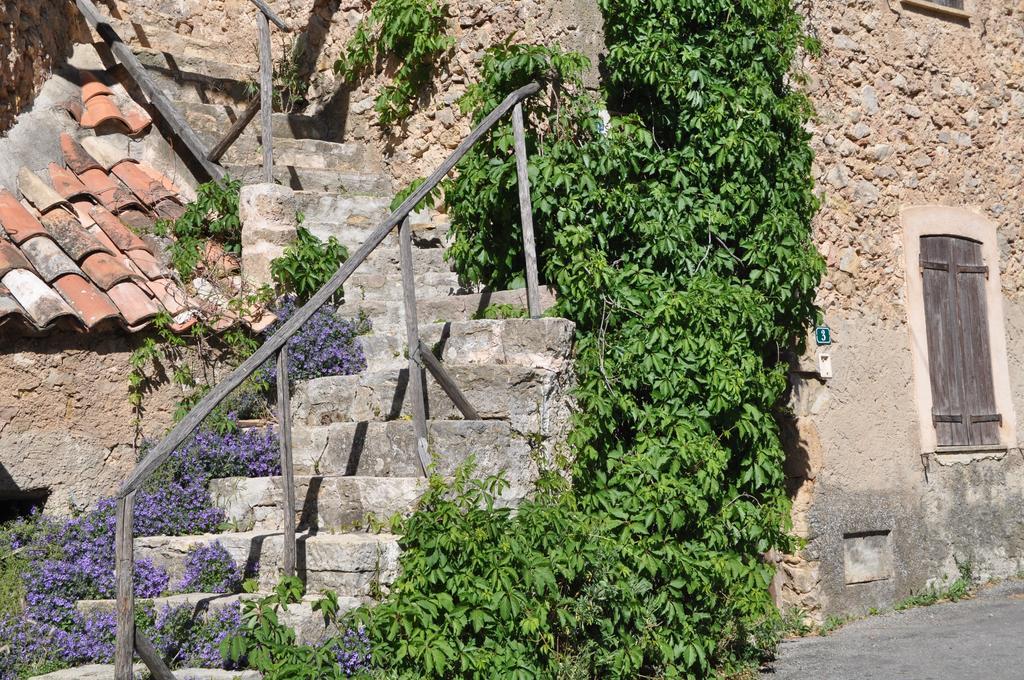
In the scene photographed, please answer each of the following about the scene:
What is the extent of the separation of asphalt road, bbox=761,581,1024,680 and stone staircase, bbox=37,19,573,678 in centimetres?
179

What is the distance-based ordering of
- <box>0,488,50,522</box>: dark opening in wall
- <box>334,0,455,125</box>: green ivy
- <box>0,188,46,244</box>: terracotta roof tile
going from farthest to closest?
1. <box>334,0,455,125</box>: green ivy
2. <box>0,188,46,244</box>: terracotta roof tile
3. <box>0,488,50,522</box>: dark opening in wall

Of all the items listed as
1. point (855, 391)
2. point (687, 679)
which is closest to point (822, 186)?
point (855, 391)

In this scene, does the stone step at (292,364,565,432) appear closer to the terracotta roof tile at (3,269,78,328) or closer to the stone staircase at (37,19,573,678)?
the stone staircase at (37,19,573,678)

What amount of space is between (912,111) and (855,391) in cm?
200

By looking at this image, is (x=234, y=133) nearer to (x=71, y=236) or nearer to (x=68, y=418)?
(x=71, y=236)

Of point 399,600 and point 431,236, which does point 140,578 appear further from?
point 431,236

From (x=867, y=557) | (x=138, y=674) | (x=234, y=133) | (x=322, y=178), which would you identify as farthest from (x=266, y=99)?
(x=867, y=557)

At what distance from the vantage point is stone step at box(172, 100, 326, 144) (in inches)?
272

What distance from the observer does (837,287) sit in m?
6.72

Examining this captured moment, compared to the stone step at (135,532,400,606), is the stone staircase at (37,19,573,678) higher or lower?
higher

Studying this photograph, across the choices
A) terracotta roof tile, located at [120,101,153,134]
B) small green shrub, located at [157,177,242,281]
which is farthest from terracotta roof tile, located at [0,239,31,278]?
terracotta roof tile, located at [120,101,153,134]

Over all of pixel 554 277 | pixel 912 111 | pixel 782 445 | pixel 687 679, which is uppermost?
pixel 912 111

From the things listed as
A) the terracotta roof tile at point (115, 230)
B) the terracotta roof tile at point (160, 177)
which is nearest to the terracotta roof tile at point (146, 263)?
the terracotta roof tile at point (115, 230)

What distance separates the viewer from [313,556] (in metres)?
4.46
